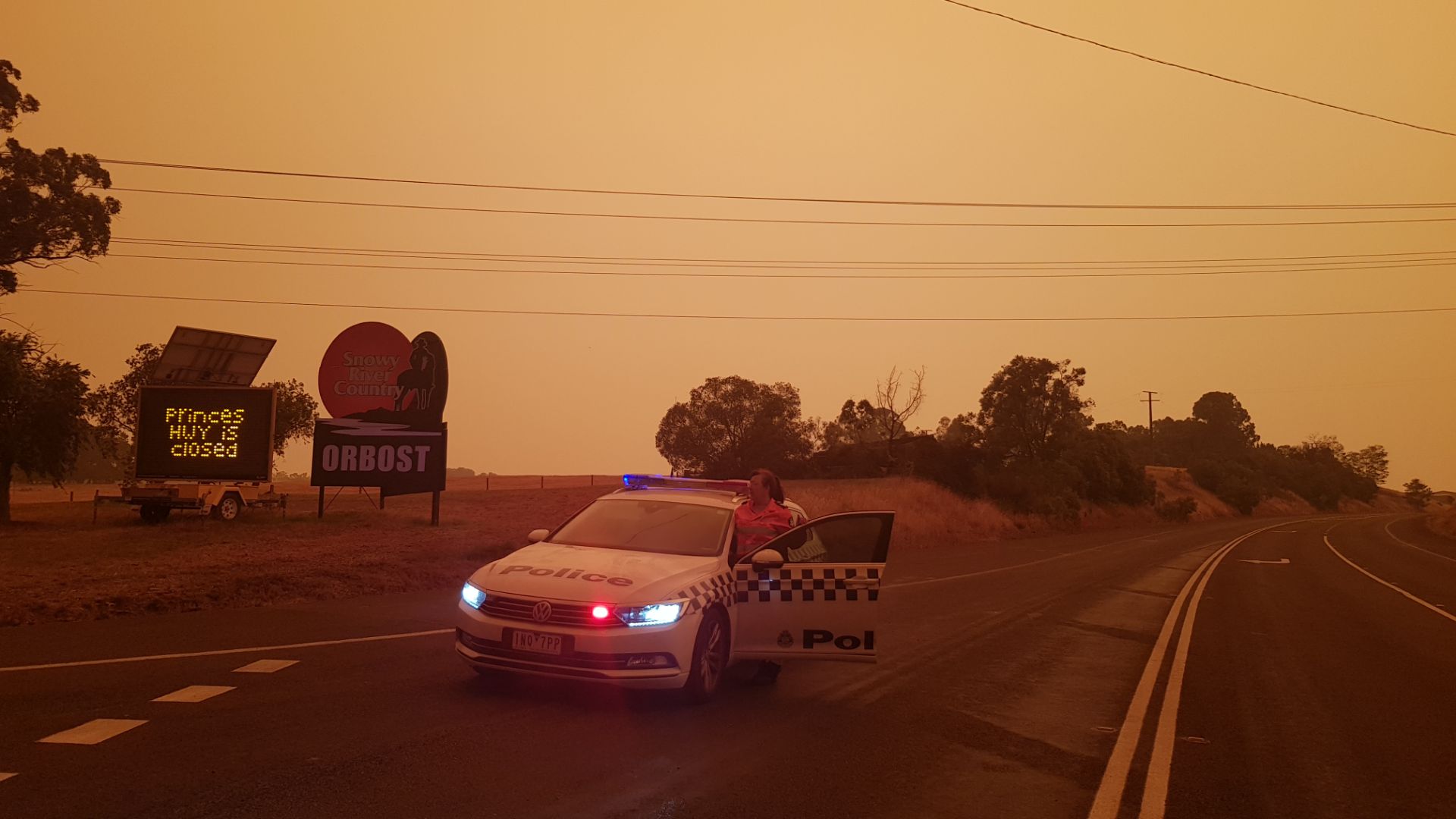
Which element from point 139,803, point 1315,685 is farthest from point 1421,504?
point 139,803

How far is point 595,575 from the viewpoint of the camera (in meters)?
7.41

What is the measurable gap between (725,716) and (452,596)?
8.13m

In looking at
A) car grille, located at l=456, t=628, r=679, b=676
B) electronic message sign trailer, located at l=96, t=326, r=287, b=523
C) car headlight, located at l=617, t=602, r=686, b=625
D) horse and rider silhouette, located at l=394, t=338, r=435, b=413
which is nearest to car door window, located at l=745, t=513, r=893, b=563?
car headlight, located at l=617, t=602, r=686, b=625

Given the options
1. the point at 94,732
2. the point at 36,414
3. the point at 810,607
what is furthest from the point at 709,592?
the point at 36,414

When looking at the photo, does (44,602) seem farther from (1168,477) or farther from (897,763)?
(1168,477)

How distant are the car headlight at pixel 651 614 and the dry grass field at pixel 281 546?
8065 millimetres

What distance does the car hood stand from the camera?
23.5ft

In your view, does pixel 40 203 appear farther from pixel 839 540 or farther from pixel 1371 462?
pixel 1371 462

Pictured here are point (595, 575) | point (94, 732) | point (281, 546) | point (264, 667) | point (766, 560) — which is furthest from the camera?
point (281, 546)

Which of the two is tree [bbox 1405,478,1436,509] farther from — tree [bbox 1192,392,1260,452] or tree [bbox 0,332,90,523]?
tree [bbox 0,332,90,523]

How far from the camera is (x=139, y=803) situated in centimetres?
484

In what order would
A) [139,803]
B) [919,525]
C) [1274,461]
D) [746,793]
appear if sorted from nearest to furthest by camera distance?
[139,803] → [746,793] → [919,525] → [1274,461]

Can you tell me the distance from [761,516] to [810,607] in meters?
1.36

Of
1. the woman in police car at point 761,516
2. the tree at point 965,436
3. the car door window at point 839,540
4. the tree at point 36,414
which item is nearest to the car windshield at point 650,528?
the woman in police car at point 761,516
